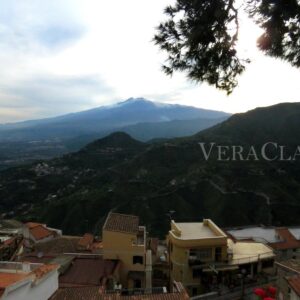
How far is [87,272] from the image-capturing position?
2100 centimetres

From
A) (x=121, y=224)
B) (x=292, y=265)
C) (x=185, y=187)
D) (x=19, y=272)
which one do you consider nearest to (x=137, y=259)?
(x=121, y=224)

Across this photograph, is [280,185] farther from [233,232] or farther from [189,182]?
[233,232]

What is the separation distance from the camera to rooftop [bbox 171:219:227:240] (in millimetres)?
27344

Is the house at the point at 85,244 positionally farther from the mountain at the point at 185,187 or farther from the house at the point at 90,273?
the mountain at the point at 185,187

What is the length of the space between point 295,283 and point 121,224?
35.8ft

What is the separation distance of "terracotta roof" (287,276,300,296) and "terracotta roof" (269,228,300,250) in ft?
49.0

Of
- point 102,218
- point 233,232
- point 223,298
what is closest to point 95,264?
point 223,298

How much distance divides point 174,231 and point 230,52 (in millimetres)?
21659

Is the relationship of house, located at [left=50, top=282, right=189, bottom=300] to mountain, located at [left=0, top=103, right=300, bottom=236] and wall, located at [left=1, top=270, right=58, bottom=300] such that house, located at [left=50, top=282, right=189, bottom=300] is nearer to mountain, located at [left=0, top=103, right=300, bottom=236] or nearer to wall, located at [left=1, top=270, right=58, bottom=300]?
wall, located at [left=1, top=270, right=58, bottom=300]

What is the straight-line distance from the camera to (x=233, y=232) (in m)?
39.8

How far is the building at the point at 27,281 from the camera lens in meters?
10.8

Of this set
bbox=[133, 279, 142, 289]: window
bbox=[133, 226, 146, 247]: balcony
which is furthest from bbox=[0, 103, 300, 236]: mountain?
bbox=[133, 279, 142, 289]: window

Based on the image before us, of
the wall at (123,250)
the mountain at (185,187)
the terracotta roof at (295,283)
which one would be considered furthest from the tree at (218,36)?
the mountain at (185,187)

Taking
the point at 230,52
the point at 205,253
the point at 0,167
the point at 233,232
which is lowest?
the point at 0,167
